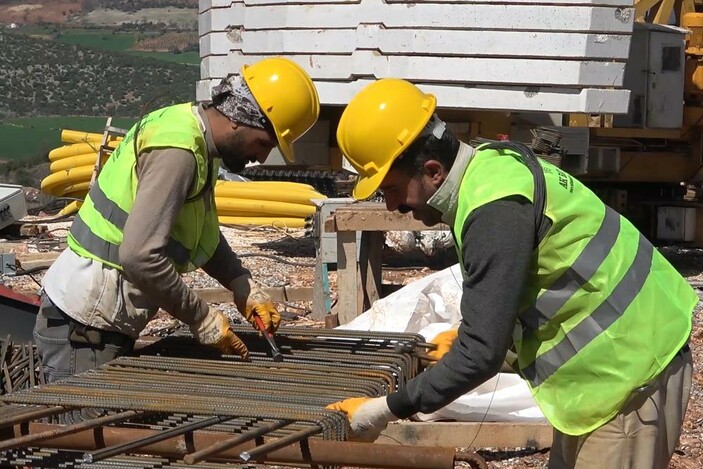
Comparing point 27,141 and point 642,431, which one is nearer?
point 642,431

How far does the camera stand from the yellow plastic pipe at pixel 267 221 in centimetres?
Answer: 1427

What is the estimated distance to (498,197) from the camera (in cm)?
300

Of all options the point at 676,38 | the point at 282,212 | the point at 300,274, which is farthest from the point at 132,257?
the point at 282,212

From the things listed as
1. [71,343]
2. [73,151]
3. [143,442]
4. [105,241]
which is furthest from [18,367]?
[73,151]

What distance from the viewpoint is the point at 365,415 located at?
3.36m

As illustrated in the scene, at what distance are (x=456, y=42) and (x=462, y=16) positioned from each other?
0.24 metres

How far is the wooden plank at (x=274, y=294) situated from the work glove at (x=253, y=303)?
3.88 metres

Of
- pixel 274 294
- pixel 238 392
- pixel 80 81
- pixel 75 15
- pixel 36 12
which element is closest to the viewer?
pixel 238 392

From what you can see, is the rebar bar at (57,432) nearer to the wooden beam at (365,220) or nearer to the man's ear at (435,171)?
the man's ear at (435,171)

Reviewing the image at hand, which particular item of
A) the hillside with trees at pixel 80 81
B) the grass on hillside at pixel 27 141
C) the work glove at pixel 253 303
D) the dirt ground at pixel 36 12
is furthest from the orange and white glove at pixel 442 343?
the dirt ground at pixel 36 12

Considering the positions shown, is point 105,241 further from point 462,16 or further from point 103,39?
point 103,39

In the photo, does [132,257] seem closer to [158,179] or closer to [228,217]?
[158,179]

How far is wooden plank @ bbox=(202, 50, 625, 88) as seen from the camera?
1047 cm

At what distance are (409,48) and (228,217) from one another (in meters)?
4.59
